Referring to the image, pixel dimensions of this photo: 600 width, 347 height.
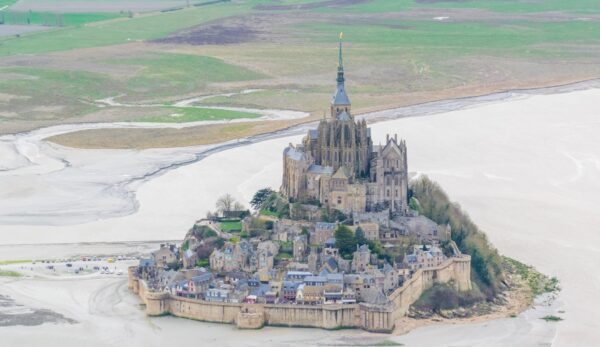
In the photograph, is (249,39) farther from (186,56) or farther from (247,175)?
(247,175)

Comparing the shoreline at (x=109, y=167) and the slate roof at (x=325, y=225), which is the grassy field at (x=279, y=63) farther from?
the slate roof at (x=325, y=225)

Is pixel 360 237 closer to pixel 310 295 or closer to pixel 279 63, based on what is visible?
pixel 310 295

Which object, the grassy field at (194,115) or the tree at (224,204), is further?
the grassy field at (194,115)

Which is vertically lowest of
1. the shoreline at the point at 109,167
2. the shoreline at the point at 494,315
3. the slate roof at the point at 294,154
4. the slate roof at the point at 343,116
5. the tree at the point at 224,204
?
the shoreline at the point at 494,315

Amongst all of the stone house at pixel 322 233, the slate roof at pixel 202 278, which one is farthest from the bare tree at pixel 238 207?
the slate roof at pixel 202 278

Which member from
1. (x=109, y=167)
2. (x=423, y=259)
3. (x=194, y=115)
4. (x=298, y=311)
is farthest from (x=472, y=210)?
(x=194, y=115)

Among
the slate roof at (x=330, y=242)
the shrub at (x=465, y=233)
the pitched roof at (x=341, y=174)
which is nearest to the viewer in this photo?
the slate roof at (x=330, y=242)
